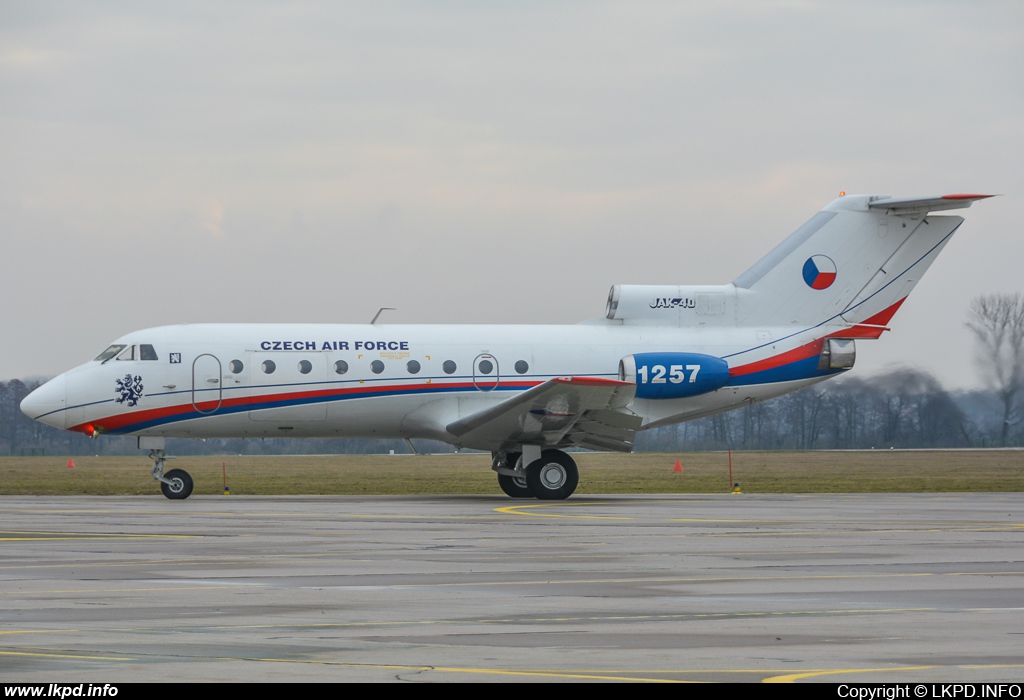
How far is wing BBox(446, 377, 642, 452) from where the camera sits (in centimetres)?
2592

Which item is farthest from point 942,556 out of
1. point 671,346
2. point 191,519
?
point 671,346

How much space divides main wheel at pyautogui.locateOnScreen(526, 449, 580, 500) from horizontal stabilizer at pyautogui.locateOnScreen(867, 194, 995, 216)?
943cm

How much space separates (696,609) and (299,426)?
63.3 feet

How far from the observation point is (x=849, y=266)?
100 ft

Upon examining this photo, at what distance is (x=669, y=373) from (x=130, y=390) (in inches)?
446

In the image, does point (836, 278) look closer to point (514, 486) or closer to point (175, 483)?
point (514, 486)

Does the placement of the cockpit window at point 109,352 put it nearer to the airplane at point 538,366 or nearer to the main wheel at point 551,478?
the airplane at point 538,366

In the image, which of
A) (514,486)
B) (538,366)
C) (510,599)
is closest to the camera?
(510,599)

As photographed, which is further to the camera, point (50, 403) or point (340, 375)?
point (340, 375)

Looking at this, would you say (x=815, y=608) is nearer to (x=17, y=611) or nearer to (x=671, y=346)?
(x=17, y=611)

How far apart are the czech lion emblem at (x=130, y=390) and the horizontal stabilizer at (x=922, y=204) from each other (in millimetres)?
16583

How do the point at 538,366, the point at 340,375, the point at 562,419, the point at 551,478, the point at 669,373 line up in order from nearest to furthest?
the point at 562,419 < the point at 551,478 < the point at 340,375 < the point at 669,373 < the point at 538,366

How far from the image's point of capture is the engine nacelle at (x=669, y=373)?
2892 cm

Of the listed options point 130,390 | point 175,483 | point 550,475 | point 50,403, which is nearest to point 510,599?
point 550,475
